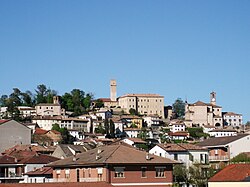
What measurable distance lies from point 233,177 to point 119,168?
10.0 m

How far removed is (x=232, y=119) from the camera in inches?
7613

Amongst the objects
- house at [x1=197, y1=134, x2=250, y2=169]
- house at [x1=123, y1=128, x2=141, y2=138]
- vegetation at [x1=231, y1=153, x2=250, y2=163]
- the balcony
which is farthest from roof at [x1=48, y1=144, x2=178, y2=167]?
house at [x1=123, y1=128, x2=141, y2=138]

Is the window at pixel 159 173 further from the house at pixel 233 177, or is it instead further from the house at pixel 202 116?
the house at pixel 202 116

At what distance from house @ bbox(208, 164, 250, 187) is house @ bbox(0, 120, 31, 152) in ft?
196

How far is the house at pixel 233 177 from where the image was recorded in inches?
1793

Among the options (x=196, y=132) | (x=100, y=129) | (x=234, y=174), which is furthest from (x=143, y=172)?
(x=196, y=132)

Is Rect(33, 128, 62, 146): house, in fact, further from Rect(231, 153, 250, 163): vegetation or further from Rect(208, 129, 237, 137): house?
Rect(231, 153, 250, 163): vegetation

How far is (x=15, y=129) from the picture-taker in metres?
105

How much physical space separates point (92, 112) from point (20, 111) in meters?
22.4

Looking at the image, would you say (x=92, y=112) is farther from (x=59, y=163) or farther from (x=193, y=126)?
(x=59, y=163)

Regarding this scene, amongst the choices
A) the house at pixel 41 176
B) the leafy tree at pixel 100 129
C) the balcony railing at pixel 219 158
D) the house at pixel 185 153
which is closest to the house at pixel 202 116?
the leafy tree at pixel 100 129

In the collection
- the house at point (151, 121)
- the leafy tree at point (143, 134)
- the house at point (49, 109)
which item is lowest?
the leafy tree at point (143, 134)

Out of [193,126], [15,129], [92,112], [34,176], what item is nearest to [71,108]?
[92,112]

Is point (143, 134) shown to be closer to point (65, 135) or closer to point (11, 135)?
point (65, 135)
